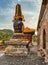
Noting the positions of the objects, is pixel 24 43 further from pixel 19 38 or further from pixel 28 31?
pixel 28 31

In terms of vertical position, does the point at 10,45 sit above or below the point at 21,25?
below

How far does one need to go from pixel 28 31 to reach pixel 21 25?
11.5 metres

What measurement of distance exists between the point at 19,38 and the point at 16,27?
111cm

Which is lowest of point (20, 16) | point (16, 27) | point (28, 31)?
point (28, 31)

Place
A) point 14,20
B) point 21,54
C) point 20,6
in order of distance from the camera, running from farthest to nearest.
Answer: point 20,6 → point 14,20 → point 21,54

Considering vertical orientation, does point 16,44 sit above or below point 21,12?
below

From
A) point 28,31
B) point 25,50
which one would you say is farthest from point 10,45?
point 28,31

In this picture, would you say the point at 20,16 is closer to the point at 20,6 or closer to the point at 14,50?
the point at 20,6

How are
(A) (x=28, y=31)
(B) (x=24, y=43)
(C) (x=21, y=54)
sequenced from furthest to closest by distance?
(A) (x=28, y=31) → (B) (x=24, y=43) → (C) (x=21, y=54)

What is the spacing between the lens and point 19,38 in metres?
15.0

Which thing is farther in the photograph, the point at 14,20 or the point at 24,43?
the point at 14,20

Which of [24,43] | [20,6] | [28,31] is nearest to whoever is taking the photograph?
→ [24,43]

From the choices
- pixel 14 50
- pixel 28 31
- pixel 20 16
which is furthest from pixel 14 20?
pixel 28 31

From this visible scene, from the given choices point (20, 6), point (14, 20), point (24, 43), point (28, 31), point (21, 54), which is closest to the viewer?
point (21, 54)
